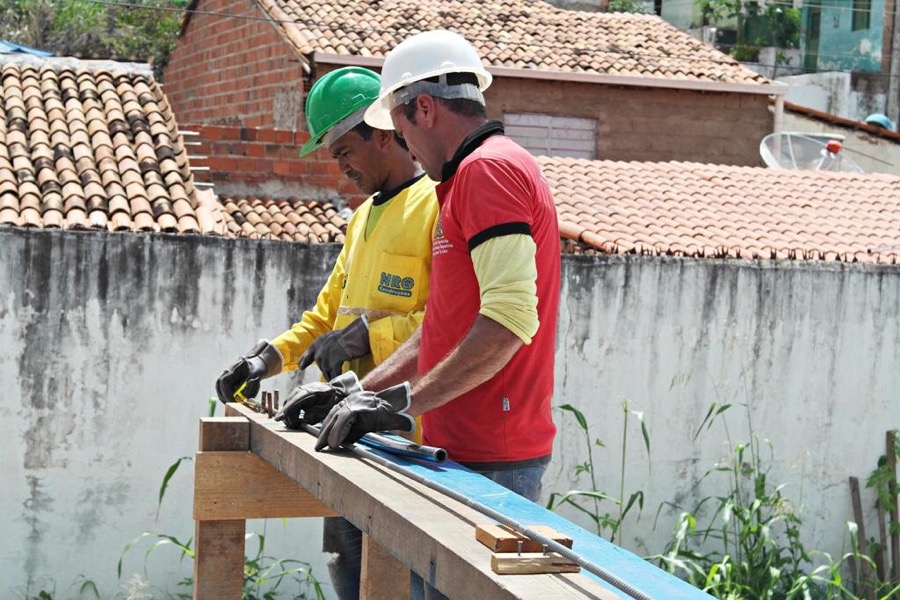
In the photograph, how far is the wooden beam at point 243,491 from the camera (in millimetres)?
3354

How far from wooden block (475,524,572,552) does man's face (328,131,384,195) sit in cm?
171

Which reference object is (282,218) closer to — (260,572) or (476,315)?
(260,572)

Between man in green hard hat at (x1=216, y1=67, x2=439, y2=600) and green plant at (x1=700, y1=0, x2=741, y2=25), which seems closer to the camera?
man in green hard hat at (x1=216, y1=67, x2=439, y2=600)

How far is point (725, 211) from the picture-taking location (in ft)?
33.1

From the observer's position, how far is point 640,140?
16.8 metres

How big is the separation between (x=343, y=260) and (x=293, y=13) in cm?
1206

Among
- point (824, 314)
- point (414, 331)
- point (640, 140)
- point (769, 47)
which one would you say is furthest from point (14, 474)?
point (769, 47)

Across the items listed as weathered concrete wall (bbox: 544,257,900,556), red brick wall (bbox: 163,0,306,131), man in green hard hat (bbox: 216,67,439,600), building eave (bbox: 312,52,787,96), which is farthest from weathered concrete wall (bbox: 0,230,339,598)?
red brick wall (bbox: 163,0,306,131)

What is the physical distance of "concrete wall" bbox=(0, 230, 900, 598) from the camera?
6699 millimetres

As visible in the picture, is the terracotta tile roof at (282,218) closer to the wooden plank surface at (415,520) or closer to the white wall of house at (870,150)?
the wooden plank surface at (415,520)

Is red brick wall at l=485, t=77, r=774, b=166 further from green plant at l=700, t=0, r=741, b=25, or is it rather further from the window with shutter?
green plant at l=700, t=0, r=741, b=25

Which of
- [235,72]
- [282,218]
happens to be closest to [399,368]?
[282,218]

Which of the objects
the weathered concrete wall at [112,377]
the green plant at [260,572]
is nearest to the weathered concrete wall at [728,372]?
the green plant at [260,572]

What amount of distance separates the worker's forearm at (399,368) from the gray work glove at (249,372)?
70cm
